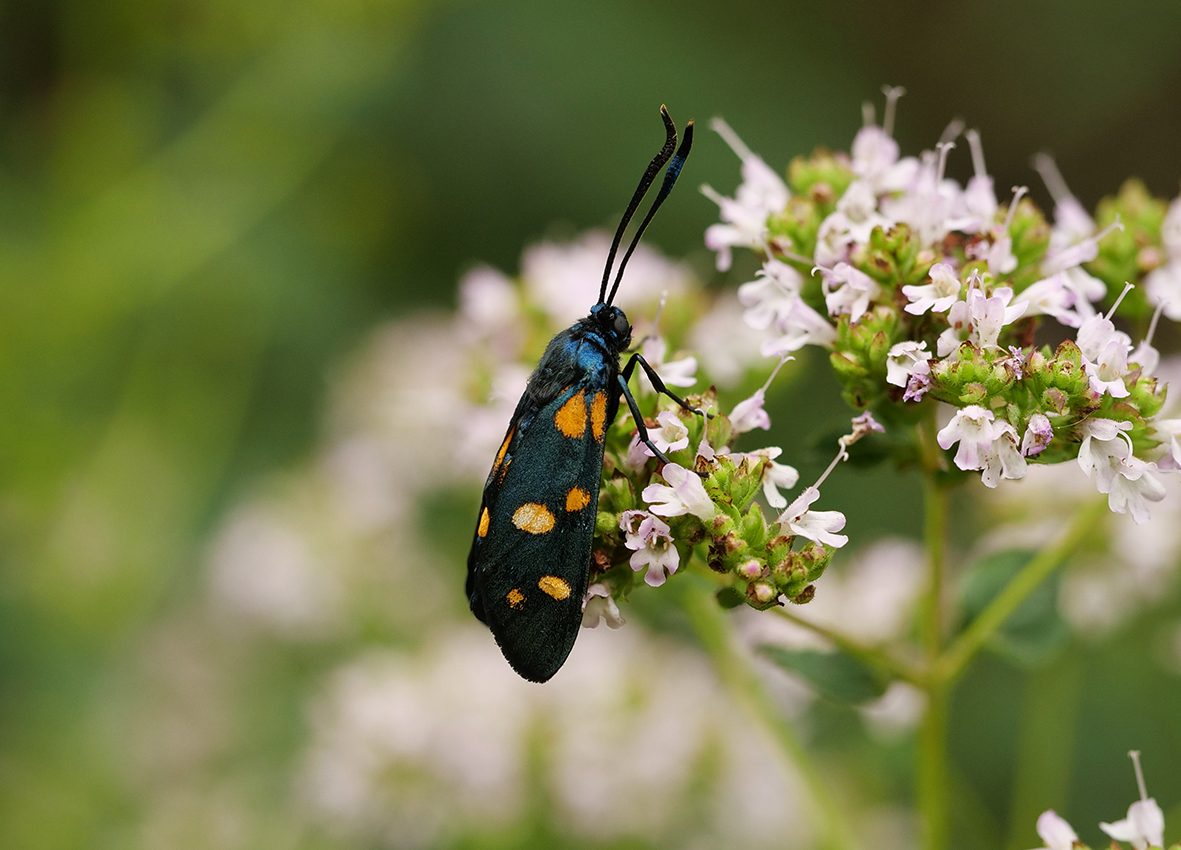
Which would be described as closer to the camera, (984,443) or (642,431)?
(984,443)

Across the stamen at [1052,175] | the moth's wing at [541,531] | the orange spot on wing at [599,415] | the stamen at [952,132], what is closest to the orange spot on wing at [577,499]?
the moth's wing at [541,531]

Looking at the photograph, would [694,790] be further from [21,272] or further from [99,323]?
[21,272]

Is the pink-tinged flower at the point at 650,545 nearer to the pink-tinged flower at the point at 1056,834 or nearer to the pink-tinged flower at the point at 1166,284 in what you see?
the pink-tinged flower at the point at 1056,834

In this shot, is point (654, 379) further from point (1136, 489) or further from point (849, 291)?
point (1136, 489)

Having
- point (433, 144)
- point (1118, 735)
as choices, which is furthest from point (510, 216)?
point (1118, 735)

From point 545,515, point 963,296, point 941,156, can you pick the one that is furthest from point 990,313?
point 545,515

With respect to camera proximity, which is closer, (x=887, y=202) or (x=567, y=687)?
(x=887, y=202)
